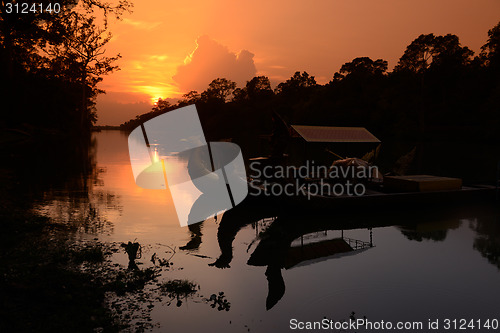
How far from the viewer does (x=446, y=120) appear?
84625 mm

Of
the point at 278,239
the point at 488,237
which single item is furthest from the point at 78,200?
the point at 488,237

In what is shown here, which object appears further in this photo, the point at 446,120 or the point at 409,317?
the point at 446,120

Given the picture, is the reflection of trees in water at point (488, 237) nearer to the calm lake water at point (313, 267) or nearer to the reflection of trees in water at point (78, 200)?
the calm lake water at point (313, 267)

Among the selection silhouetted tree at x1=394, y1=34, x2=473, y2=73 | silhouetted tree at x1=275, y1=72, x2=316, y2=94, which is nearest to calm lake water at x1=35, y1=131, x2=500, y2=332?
silhouetted tree at x1=394, y1=34, x2=473, y2=73

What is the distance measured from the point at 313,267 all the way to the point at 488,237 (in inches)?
Answer: 395

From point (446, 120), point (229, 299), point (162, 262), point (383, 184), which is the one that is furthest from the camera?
point (446, 120)

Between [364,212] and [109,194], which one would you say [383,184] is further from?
[109,194]

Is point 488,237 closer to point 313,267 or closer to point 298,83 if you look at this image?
point 313,267

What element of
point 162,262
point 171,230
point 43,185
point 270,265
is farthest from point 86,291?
point 43,185

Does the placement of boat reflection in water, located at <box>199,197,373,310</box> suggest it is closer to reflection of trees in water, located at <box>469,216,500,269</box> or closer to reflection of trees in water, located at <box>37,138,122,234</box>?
reflection of trees in water, located at <box>469,216,500,269</box>

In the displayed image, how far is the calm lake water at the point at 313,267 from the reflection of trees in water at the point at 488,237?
48 mm

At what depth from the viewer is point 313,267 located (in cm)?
1241

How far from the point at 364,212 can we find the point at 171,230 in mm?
10382

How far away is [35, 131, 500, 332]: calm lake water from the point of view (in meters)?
9.10
